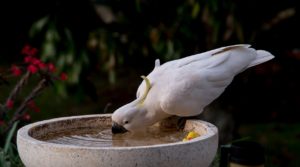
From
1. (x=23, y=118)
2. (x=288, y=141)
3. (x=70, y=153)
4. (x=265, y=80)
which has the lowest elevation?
(x=288, y=141)

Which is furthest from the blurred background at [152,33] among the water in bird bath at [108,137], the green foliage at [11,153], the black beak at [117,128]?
the black beak at [117,128]

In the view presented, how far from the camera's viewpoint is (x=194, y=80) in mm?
2020

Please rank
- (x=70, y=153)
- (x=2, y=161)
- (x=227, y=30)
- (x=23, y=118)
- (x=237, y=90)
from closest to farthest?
1. (x=70, y=153)
2. (x=2, y=161)
3. (x=23, y=118)
4. (x=227, y=30)
5. (x=237, y=90)

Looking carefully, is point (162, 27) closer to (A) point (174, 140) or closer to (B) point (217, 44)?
(B) point (217, 44)

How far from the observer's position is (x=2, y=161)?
2225 mm

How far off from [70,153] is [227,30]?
2671mm

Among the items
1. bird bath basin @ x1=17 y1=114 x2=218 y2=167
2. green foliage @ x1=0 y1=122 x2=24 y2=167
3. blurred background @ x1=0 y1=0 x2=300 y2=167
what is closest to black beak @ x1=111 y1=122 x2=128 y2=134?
bird bath basin @ x1=17 y1=114 x2=218 y2=167

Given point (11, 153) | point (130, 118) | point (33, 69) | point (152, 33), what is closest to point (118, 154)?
point (130, 118)

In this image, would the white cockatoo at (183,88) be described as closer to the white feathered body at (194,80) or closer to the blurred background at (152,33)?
the white feathered body at (194,80)

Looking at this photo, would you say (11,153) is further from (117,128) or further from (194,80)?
(194,80)

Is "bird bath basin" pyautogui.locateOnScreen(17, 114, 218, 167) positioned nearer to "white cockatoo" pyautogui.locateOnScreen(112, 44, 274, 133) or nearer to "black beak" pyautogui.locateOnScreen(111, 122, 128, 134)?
"white cockatoo" pyautogui.locateOnScreen(112, 44, 274, 133)

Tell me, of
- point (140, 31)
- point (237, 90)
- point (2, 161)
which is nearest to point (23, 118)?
point (2, 161)

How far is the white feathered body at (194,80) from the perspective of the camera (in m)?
2.02

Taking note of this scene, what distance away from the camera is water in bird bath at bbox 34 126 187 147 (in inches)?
77.9
